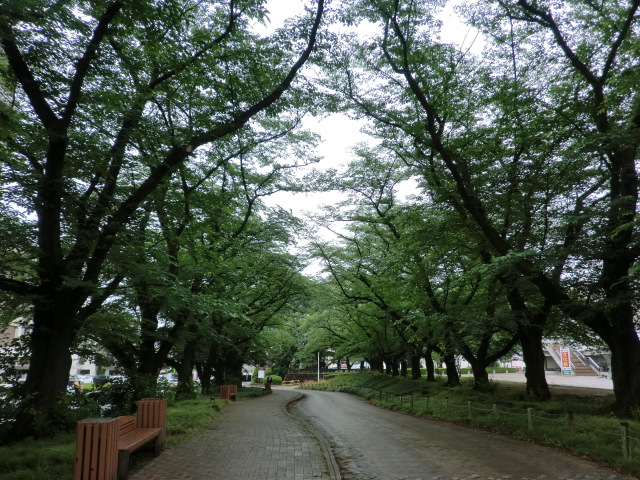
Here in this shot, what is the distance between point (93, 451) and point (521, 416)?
11054 millimetres

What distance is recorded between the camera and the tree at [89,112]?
826 cm

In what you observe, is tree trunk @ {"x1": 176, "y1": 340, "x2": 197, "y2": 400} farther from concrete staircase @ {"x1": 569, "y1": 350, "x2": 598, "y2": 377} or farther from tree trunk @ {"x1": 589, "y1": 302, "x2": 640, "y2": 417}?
Result: concrete staircase @ {"x1": 569, "y1": 350, "x2": 598, "y2": 377}

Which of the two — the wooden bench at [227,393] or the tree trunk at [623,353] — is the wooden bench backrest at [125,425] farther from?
the wooden bench at [227,393]

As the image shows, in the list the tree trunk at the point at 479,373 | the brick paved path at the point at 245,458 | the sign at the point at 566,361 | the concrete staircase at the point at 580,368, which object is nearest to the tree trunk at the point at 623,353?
the brick paved path at the point at 245,458

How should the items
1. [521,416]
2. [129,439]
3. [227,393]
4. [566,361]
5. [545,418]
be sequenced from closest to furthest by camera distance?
[129,439] < [545,418] < [521,416] < [227,393] < [566,361]

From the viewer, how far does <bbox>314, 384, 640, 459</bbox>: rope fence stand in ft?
28.1

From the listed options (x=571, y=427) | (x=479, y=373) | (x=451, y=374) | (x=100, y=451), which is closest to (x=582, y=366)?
(x=451, y=374)

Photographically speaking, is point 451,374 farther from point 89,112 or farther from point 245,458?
point 89,112

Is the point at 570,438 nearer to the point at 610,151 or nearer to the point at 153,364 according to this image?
the point at 610,151

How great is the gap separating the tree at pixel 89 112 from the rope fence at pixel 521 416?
10062 mm

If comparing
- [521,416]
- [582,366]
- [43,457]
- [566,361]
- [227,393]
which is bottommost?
[582,366]

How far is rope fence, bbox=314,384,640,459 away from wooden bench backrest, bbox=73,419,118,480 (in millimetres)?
8582

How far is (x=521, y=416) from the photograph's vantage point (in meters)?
12.4

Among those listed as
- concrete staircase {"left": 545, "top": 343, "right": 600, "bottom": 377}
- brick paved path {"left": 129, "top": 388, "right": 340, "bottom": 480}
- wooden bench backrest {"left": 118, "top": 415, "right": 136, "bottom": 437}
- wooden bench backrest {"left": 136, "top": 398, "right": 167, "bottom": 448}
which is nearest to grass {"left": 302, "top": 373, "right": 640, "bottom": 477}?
brick paved path {"left": 129, "top": 388, "right": 340, "bottom": 480}
